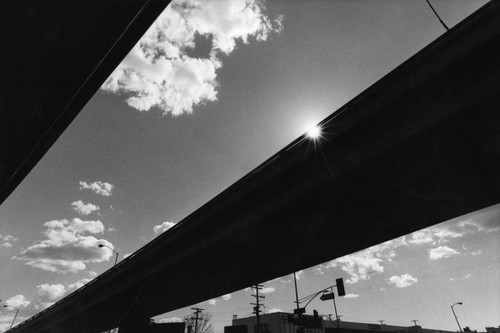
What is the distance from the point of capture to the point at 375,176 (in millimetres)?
8484

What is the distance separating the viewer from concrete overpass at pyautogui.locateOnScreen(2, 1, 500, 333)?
6578 mm

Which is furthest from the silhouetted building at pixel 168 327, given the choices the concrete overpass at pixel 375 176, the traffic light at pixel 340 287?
the traffic light at pixel 340 287

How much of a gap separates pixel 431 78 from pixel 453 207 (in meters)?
4.58

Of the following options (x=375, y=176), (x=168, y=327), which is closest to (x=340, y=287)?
(x=168, y=327)

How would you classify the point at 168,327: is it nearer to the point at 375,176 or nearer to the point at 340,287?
the point at 340,287

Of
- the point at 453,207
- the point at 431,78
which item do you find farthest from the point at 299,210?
the point at 431,78

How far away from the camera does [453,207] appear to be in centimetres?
922

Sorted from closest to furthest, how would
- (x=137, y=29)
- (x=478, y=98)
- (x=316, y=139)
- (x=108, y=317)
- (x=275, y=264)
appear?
1. (x=137, y=29)
2. (x=478, y=98)
3. (x=316, y=139)
4. (x=275, y=264)
5. (x=108, y=317)

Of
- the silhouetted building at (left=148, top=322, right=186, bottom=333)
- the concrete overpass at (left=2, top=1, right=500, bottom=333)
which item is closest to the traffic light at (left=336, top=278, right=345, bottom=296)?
the concrete overpass at (left=2, top=1, right=500, bottom=333)

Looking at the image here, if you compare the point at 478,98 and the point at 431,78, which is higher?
the point at 431,78

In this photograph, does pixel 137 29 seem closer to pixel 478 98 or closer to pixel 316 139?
pixel 316 139

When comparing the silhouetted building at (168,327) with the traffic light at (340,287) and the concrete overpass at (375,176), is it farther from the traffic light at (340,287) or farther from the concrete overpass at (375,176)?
the traffic light at (340,287)

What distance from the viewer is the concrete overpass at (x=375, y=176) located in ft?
21.6

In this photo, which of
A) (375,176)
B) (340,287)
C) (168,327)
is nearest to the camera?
(375,176)
